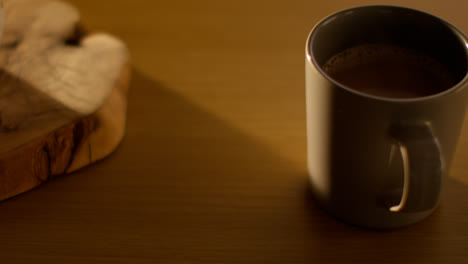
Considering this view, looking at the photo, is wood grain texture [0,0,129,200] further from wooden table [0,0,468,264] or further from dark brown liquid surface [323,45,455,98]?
dark brown liquid surface [323,45,455,98]

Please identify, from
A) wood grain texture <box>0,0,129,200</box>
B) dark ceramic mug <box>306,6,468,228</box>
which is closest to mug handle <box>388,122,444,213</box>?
dark ceramic mug <box>306,6,468,228</box>

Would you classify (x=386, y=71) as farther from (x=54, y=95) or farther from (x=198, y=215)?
(x=54, y=95)

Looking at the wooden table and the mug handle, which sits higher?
the mug handle

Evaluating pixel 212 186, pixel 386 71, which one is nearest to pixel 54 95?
pixel 212 186

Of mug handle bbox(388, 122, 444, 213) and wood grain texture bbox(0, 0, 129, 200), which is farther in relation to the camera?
wood grain texture bbox(0, 0, 129, 200)

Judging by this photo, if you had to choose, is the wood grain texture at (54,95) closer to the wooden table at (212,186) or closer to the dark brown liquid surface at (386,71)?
the wooden table at (212,186)

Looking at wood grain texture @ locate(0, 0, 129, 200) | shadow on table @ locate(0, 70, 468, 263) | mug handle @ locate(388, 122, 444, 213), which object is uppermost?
mug handle @ locate(388, 122, 444, 213)

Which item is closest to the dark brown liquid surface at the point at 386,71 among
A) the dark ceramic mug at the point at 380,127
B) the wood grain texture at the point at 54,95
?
the dark ceramic mug at the point at 380,127
